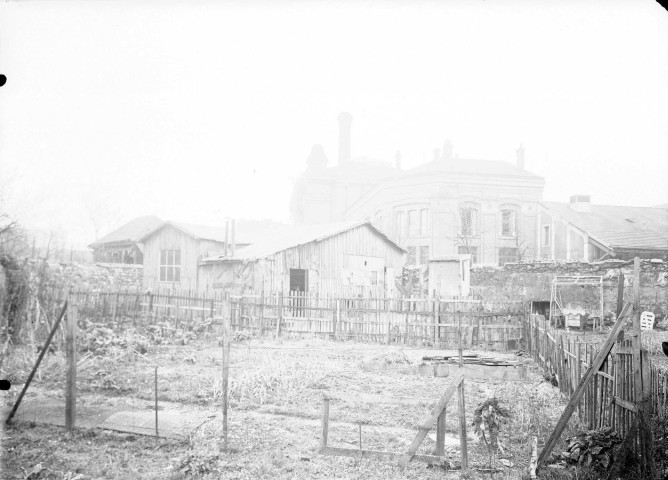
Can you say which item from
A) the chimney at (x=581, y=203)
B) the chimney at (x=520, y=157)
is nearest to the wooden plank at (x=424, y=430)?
the chimney at (x=581, y=203)

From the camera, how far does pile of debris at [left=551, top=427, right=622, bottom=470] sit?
5.57 meters

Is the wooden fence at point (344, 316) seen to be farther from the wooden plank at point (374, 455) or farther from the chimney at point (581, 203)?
the chimney at point (581, 203)

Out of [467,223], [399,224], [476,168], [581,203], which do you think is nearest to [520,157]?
[476,168]

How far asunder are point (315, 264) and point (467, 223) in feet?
58.7

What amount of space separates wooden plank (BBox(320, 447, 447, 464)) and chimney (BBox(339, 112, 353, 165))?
46.9 meters

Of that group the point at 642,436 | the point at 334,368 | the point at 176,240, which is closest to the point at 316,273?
the point at 176,240

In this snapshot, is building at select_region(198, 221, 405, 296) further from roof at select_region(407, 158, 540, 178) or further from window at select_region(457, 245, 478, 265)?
roof at select_region(407, 158, 540, 178)

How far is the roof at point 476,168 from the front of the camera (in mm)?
38656

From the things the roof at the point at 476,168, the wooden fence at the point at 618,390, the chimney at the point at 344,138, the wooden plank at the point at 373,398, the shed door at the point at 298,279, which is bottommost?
the wooden plank at the point at 373,398

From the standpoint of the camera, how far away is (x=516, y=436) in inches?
281

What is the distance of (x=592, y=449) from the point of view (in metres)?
5.66

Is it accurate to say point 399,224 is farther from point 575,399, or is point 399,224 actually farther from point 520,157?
point 575,399

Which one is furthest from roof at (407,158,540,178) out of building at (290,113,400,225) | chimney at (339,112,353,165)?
chimney at (339,112,353,165)

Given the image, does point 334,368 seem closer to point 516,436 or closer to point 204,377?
point 204,377
